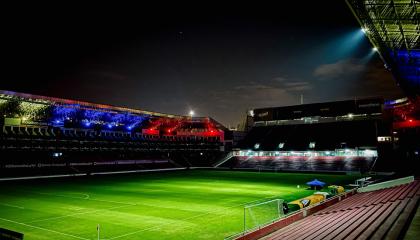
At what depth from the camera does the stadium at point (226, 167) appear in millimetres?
16094

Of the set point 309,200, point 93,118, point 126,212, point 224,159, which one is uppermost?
point 93,118

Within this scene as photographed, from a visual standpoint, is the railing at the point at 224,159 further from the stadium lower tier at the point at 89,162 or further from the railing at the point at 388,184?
the railing at the point at 388,184

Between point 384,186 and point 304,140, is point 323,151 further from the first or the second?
point 384,186

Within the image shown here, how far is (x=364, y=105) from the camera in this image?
227 feet

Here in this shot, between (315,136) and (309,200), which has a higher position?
(315,136)

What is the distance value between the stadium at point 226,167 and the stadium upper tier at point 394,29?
0.30ft

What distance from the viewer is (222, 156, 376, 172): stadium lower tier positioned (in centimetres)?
5509

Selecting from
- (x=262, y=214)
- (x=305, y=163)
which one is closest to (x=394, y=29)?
(x=262, y=214)

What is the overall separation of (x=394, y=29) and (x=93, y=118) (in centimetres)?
5828

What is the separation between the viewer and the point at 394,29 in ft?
66.7

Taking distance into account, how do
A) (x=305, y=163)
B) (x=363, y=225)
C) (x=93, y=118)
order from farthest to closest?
(x=93, y=118)
(x=305, y=163)
(x=363, y=225)

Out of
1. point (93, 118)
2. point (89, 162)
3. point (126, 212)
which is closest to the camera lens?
point (126, 212)

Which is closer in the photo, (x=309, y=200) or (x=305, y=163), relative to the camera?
(x=309, y=200)

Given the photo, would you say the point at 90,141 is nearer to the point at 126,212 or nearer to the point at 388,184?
the point at 126,212
